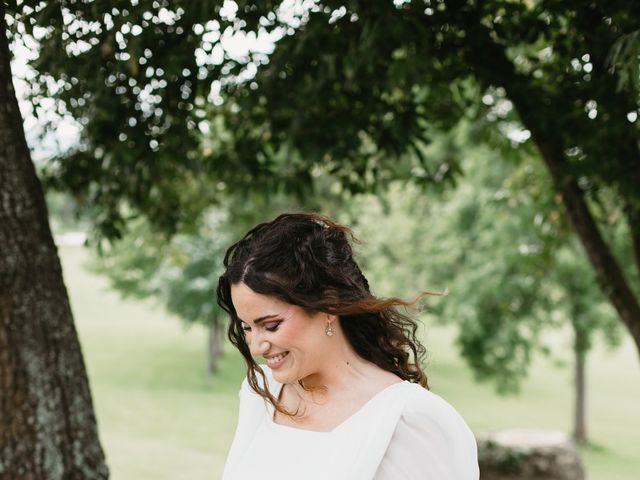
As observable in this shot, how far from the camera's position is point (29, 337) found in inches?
144

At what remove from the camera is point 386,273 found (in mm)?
23516

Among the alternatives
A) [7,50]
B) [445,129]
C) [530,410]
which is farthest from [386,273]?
[7,50]

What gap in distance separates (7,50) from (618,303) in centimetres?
419

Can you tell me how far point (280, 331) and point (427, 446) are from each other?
0.50 meters

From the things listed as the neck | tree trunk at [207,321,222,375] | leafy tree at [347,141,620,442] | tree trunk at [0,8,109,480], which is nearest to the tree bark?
tree trunk at [0,8,109,480]

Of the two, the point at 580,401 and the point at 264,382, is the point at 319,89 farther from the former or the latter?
the point at 580,401

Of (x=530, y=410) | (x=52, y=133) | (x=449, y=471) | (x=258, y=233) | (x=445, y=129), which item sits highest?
(x=530, y=410)

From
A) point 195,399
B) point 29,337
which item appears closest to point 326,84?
point 29,337

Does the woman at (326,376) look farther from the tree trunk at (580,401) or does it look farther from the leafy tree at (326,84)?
the tree trunk at (580,401)

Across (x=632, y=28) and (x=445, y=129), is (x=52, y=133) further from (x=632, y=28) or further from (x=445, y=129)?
(x=632, y=28)

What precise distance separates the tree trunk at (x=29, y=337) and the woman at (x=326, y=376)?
1.34 meters

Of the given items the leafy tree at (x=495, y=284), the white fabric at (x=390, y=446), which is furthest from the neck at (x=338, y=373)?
the leafy tree at (x=495, y=284)

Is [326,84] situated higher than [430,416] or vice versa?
[326,84]

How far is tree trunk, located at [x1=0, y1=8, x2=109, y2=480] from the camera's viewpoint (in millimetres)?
3615
